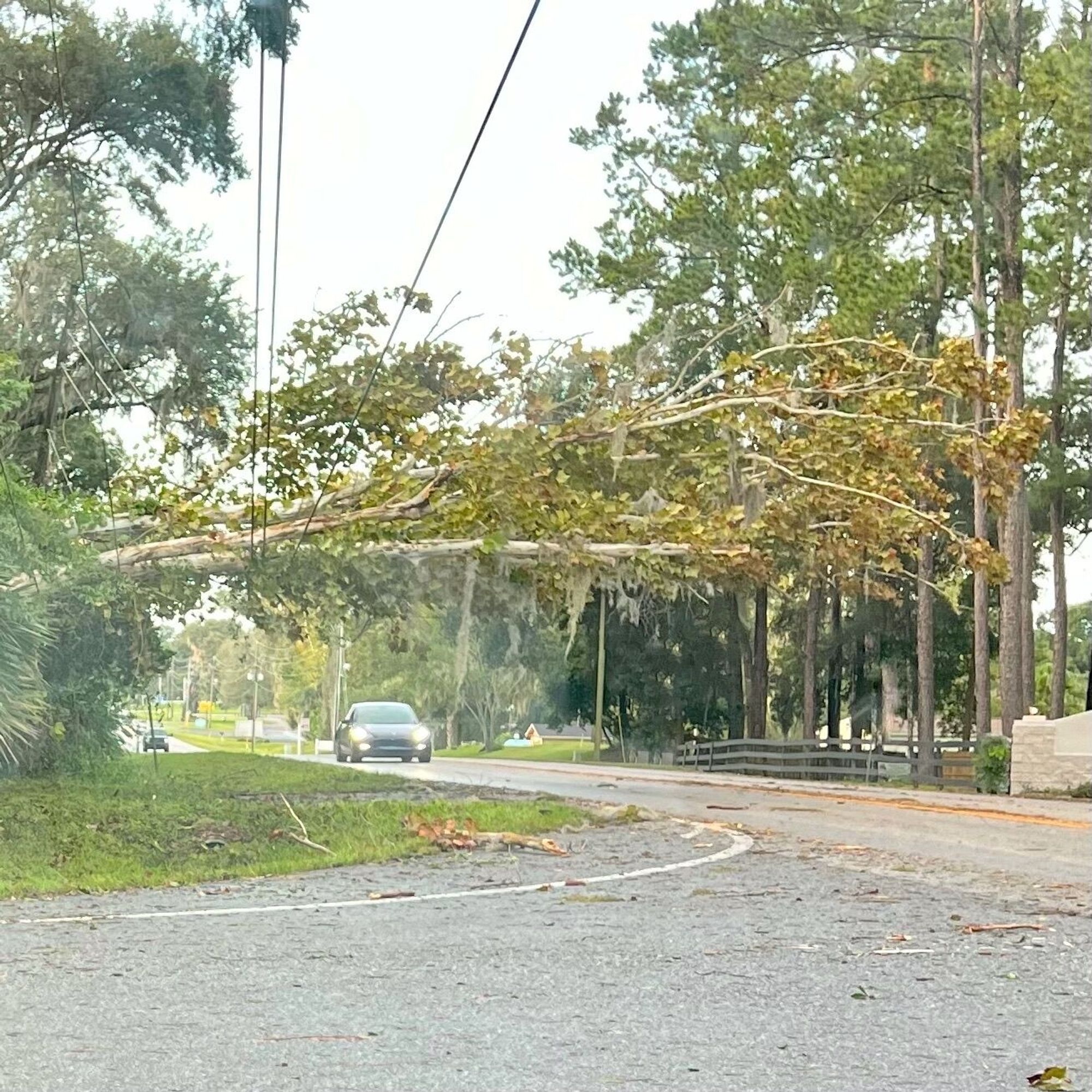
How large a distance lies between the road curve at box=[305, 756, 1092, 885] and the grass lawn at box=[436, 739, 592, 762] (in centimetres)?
13

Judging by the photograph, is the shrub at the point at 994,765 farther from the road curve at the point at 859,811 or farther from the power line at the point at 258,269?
the power line at the point at 258,269

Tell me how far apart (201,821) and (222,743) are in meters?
1.88

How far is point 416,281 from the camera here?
13.3 meters

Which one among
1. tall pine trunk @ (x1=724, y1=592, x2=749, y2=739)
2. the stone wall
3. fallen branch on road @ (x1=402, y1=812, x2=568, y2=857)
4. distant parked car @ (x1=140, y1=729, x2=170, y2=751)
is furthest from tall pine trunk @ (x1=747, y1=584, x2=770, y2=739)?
fallen branch on road @ (x1=402, y1=812, x2=568, y2=857)

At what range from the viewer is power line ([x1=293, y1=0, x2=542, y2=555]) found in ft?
23.3

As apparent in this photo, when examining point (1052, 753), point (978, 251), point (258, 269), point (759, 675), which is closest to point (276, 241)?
point (258, 269)

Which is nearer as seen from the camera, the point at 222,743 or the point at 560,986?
the point at 560,986

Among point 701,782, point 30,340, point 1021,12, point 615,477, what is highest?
point 1021,12

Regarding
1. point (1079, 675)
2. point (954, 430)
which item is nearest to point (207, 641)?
point (954, 430)

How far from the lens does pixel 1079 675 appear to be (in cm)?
6028

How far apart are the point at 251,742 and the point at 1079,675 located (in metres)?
49.5

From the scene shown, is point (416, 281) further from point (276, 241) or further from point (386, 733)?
point (386, 733)

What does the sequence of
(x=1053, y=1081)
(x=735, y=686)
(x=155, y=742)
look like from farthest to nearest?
1. (x=735, y=686)
2. (x=155, y=742)
3. (x=1053, y=1081)

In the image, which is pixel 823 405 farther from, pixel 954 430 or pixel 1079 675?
pixel 1079 675
